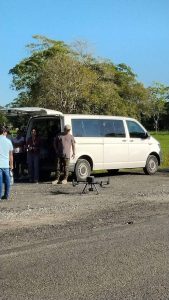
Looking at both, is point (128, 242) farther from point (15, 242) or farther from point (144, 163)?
point (144, 163)

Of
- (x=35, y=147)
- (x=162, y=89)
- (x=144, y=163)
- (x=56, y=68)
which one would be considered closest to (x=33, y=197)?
(x=35, y=147)

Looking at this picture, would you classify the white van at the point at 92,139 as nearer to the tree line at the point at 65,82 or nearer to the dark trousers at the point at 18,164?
the dark trousers at the point at 18,164

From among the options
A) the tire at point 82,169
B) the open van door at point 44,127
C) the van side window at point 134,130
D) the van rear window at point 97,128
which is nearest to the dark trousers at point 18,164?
the open van door at point 44,127

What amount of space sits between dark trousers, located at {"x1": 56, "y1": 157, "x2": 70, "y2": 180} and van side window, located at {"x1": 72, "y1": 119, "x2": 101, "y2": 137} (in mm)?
970

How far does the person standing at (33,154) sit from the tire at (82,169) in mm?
1204

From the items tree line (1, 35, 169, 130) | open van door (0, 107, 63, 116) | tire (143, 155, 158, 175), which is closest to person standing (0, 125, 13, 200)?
open van door (0, 107, 63, 116)

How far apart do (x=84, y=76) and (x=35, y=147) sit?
1655 inches

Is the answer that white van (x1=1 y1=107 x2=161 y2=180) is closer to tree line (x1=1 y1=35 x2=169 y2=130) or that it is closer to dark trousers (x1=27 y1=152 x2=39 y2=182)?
dark trousers (x1=27 y1=152 x2=39 y2=182)

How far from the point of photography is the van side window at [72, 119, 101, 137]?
1577 centimetres

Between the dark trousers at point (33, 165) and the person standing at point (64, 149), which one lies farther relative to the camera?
the dark trousers at point (33, 165)

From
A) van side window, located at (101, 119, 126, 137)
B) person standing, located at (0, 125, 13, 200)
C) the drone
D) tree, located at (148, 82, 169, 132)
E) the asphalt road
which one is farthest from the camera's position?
tree, located at (148, 82, 169, 132)

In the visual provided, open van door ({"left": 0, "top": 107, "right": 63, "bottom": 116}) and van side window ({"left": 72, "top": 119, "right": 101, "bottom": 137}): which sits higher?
open van door ({"left": 0, "top": 107, "right": 63, "bottom": 116})

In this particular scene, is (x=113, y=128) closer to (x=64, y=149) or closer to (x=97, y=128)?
(x=97, y=128)

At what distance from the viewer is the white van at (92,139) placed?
15820mm
